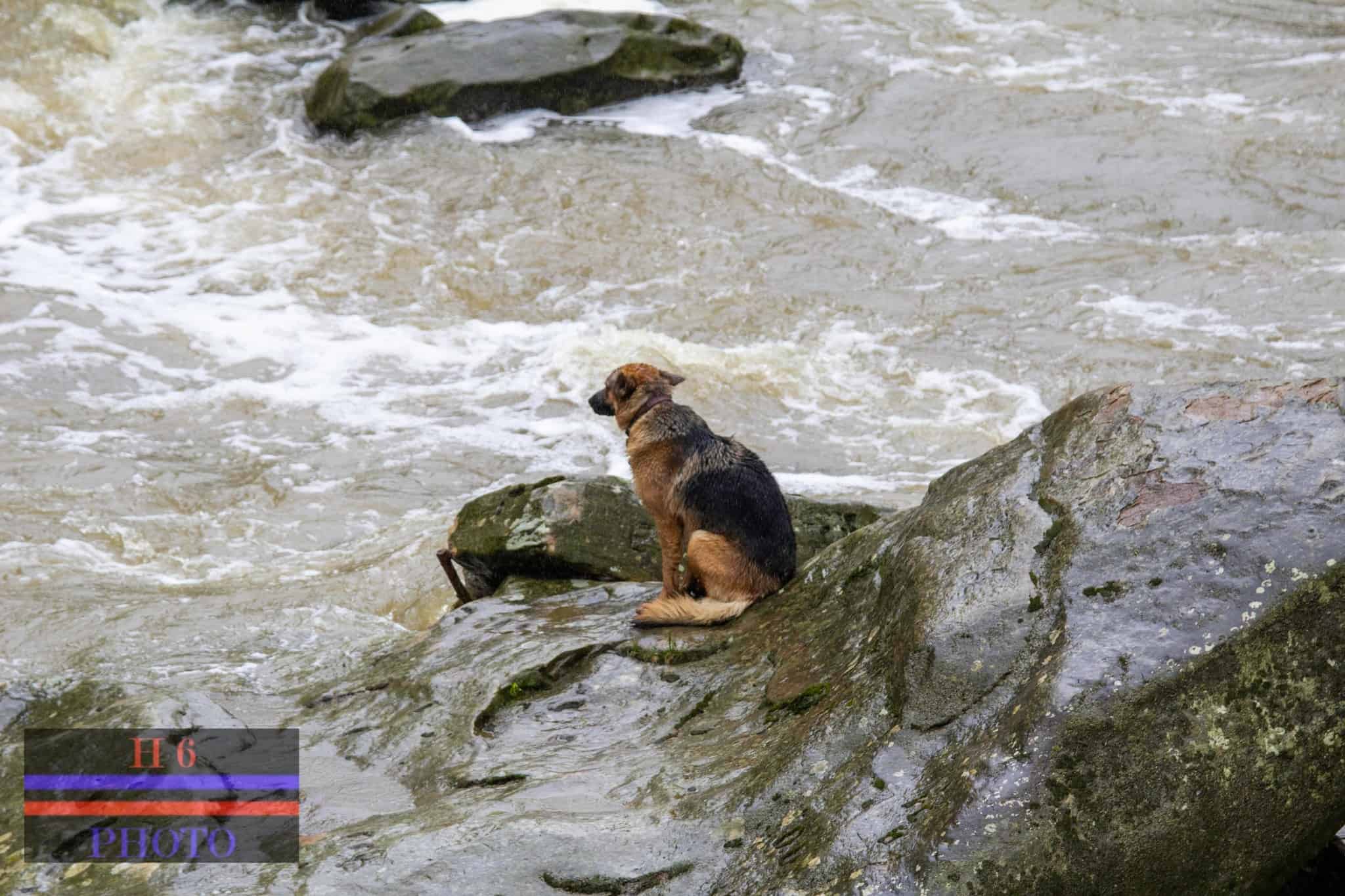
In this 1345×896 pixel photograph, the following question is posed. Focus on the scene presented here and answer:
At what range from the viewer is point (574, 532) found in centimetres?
645

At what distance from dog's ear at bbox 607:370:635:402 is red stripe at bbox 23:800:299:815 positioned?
9.68 ft

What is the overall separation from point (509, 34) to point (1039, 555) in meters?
14.0

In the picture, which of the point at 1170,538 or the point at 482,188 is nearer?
the point at 1170,538

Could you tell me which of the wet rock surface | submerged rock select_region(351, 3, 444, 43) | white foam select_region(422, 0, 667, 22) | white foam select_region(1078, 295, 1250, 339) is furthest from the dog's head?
white foam select_region(422, 0, 667, 22)

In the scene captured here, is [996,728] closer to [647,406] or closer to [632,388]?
[647,406]

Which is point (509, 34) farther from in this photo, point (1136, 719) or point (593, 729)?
point (1136, 719)

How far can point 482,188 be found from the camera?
1393 cm

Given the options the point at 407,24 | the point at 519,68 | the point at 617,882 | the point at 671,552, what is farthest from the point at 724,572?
the point at 407,24

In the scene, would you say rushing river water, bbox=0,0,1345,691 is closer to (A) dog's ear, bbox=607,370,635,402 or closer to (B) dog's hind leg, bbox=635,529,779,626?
(A) dog's ear, bbox=607,370,635,402

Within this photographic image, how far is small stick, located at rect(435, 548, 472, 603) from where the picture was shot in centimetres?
685

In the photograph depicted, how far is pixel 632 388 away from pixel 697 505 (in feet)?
2.93

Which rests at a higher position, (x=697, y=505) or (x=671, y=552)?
(x=697, y=505)

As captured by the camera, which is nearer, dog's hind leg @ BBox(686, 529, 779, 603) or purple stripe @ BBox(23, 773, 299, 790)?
purple stripe @ BBox(23, 773, 299, 790)

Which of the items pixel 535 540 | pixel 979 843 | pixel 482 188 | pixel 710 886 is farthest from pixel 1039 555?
pixel 482 188
